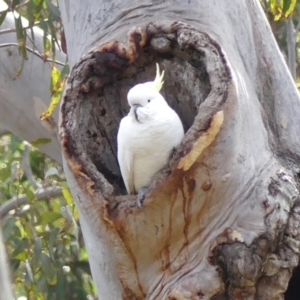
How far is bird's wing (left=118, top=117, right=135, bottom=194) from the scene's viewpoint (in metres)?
1.31

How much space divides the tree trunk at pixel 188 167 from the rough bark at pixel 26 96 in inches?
29.5

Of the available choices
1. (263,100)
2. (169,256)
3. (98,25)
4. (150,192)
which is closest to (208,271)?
(169,256)

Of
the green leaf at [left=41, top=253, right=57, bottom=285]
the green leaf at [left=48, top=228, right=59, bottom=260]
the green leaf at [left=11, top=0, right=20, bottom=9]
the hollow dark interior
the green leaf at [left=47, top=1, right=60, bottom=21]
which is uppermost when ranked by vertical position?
the green leaf at [left=11, top=0, right=20, bottom=9]

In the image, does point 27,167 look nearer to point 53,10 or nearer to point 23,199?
point 23,199

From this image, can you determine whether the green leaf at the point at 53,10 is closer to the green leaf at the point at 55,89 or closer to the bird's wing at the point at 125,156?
the green leaf at the point at 55,89

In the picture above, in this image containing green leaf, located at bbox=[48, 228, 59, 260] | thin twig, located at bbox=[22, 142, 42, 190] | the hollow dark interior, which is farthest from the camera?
thin twig, located at bbox=[22, 142, 42, 190]

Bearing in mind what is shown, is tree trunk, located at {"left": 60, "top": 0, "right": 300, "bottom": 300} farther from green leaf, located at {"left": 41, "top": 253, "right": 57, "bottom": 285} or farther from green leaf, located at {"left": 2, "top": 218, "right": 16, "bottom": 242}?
green leaf, located at {"left": 2, "top": 218, "right": 16, "bottom": 242}

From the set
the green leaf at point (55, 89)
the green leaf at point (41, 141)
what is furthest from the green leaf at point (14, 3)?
the green leaf at point (41, 141)

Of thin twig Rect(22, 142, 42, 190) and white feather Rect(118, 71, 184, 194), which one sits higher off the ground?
white feather Rect(118, 71, 184, 194)

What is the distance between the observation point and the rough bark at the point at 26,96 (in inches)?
84.7

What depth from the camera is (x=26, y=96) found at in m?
2.15

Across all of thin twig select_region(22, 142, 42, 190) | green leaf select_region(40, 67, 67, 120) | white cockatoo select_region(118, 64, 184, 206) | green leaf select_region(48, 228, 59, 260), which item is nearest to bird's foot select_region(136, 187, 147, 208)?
white cockatoo select_region(118, 64, 184, 206)

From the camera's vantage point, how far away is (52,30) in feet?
6.62

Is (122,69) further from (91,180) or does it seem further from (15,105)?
(15,105)
